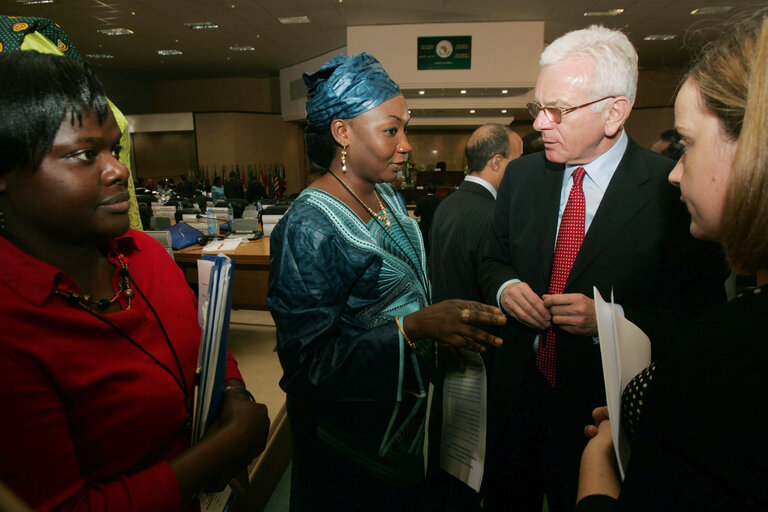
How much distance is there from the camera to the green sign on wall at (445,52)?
8.22 meters

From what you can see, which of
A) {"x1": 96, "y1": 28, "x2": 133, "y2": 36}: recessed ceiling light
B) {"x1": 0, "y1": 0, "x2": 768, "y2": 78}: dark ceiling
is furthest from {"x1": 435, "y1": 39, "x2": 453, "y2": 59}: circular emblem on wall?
{"x1": 96, "y1": 28, "x2": 133, "y2": 36}: recessed ceiling light

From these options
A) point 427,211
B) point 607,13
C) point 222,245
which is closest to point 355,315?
point 222,245

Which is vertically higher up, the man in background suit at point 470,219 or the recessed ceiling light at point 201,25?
the recessed ceiling light at point 201,25

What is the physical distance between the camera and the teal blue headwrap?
119 centimetres

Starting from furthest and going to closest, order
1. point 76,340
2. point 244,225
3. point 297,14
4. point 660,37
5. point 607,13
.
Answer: point 660,37
point 297,14
point 607,13
point 244,225
point 76,340

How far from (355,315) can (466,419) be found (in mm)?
502

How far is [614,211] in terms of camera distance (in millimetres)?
1302

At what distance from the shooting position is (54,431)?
2.00ft

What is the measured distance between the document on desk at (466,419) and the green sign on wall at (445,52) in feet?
27.3

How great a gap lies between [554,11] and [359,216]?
8.55m

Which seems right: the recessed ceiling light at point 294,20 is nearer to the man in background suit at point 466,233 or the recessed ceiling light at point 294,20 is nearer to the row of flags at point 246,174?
the row of flags at point 246,174

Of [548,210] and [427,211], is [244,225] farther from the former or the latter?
[548,210]

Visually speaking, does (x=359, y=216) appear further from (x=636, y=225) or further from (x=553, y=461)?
(x=553, y=461)

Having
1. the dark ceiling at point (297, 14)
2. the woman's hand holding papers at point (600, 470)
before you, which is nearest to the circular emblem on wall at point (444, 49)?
the dark ceiling at point (297, 14)
